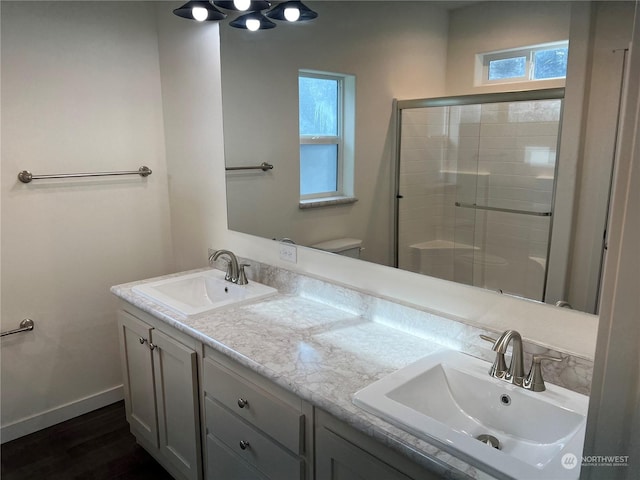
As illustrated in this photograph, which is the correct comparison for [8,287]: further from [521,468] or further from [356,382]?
[521,468]

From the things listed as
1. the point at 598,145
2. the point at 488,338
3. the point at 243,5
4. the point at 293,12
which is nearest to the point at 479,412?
the point at 488,338

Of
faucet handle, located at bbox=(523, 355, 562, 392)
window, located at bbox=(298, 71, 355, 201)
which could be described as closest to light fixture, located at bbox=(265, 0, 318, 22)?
window, located at bbox=(298, 71, 355, 201)

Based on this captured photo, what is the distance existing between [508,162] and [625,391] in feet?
2.89

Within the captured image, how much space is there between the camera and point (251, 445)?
1.64 meters

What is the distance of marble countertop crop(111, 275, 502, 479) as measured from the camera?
3.79 feet

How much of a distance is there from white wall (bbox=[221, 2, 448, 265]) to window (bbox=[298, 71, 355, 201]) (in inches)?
1.5

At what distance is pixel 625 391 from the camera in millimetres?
674

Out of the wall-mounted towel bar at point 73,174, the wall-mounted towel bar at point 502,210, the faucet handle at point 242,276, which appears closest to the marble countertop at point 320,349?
the faucet handle at point 242,276

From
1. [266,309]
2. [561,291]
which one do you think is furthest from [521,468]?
[266,309]

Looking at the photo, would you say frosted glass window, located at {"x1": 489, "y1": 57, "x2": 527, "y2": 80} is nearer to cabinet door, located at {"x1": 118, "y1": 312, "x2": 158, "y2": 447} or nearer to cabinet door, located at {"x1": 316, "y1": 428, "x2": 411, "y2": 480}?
cabinet door, located at {"x1": 316, "y1": 428, "x2": 411, "y2": 480}

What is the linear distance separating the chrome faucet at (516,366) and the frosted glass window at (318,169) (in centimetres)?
93

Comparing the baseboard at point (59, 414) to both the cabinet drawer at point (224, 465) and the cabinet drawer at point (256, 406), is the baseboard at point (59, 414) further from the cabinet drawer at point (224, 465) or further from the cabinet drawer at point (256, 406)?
the cabinet drawer at point (256, 406)

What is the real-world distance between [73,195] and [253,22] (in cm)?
134

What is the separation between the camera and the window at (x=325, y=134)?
1899 mm
